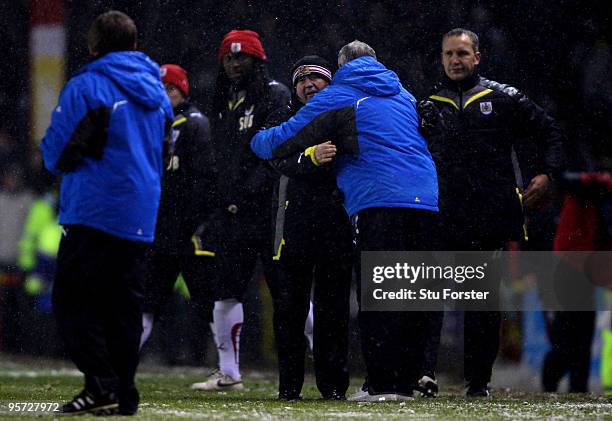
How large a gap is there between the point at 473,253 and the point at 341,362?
1072mm

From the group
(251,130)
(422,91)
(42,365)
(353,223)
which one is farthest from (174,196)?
(42,365)

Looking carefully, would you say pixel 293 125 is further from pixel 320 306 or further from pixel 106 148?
pixel 106 148

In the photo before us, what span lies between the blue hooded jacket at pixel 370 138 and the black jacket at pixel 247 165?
1723 millimetres

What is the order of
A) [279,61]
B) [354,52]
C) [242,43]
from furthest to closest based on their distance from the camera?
[279,61] → [242,43] → [354,52]

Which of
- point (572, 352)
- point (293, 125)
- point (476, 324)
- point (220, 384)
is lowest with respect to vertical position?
point (220, 384)

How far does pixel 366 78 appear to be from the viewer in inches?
265

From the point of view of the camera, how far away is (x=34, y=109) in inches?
493

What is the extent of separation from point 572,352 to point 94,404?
4.32m

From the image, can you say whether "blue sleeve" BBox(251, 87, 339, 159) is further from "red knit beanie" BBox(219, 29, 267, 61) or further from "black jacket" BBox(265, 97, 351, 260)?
"red knit beanie" BBox(219, 29, 267, 61)

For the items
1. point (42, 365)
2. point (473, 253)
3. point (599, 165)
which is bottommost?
point (42, 365)

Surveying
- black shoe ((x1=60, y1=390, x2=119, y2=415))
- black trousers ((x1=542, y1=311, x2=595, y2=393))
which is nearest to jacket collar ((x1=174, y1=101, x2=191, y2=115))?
black trousers ((x1=542, y1=311, x2=595, y2=393))

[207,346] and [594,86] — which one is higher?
[594,86]

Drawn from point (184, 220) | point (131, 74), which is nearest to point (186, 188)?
point (184, 220)

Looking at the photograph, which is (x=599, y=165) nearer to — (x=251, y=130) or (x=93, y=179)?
(x=251, y=130)
